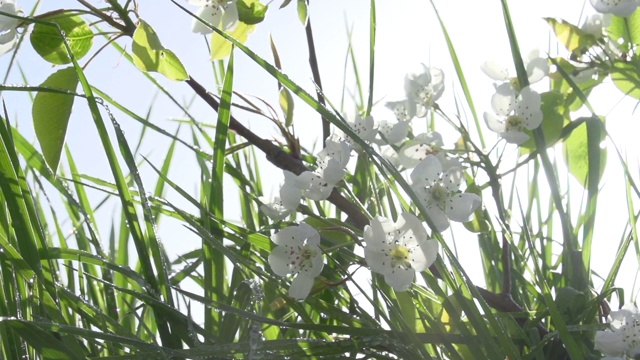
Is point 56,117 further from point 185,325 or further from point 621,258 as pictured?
point 621,258

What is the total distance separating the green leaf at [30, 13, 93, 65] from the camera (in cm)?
65

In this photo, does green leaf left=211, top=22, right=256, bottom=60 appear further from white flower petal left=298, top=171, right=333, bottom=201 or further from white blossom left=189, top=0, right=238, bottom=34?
white flower petal left=298, top=171, right=333, bottom=201

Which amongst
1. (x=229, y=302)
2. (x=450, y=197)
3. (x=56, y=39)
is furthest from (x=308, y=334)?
(x=56, y=39)

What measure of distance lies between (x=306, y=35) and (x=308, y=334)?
271 millimetres

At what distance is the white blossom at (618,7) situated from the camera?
61 cm

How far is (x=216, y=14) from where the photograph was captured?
0.69 meters

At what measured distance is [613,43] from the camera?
0.68 meters

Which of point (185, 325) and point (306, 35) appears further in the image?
point (306, 35)

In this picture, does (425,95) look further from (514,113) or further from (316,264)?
(316,264)

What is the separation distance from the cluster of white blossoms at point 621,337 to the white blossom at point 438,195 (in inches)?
4.8

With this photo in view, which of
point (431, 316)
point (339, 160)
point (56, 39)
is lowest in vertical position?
point (431, 316)

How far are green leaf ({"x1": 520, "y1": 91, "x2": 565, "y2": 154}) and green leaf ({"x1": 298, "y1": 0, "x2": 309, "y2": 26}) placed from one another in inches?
8.2

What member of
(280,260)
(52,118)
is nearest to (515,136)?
(280,260)

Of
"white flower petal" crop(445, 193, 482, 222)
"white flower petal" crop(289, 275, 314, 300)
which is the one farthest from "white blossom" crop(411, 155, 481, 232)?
"white flower petal" crop(289, 275, 314, 300)
